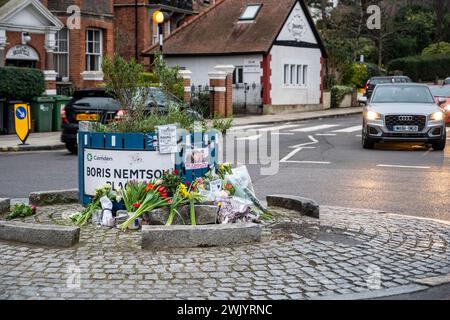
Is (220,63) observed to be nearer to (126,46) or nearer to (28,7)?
(126,46)

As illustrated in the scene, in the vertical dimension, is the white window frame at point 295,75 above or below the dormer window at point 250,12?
below

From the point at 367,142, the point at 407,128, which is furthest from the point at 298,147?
the point at 407,128

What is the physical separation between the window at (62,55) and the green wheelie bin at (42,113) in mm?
7776

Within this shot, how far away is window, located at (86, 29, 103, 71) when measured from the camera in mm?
33906

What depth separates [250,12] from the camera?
40.2 m

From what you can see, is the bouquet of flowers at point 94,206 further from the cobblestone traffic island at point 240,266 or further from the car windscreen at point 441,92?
the car windscreen at point 441,92

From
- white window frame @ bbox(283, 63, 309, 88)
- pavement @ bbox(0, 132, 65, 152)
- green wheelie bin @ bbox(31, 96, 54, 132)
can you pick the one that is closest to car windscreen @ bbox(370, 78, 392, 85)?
white window frame @ bbox(283, 63, 309, 88)

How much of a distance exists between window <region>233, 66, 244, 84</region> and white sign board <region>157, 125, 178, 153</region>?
1217 inches

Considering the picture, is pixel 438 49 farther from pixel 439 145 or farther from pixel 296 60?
pixel 439 145

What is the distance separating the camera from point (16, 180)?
13133 mm

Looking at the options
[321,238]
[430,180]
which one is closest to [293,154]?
[430,180]

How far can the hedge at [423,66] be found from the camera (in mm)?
60312

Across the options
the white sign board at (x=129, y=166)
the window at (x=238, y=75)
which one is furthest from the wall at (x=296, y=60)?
the white sign board at (x=129, y=166)
